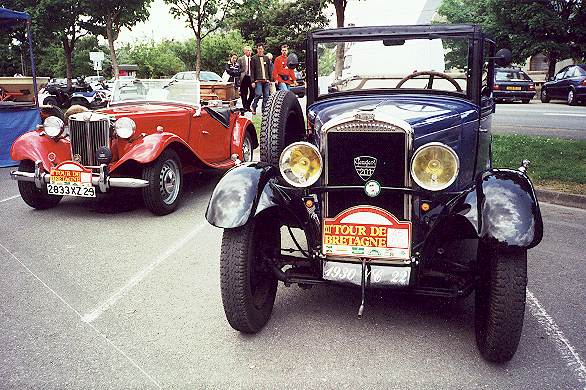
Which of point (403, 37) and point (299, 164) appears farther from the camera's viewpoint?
point (403, 37)

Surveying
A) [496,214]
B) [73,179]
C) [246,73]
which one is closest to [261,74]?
[246,73]

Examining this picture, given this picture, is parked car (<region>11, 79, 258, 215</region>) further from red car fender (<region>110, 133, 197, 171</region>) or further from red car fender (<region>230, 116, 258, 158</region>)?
red car fender (<region>230, 116, 258, 158</region>)

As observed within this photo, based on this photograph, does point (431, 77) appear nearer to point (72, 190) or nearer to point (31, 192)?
point (72, 190)

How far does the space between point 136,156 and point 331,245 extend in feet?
11.1

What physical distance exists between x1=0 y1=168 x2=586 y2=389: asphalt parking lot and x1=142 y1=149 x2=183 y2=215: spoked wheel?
985 mm

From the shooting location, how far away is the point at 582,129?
11.2 meters

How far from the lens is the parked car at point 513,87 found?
19875mm

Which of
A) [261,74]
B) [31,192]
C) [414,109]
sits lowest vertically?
[31,192]

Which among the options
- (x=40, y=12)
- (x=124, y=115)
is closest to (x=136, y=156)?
(x=124, y=115)

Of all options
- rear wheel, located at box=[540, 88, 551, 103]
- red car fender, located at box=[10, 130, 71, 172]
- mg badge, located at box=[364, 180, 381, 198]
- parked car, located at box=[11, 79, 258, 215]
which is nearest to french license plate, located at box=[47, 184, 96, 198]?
parked car, located at box=[11, 79, 258, 215]

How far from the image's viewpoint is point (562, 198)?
20.7 feet

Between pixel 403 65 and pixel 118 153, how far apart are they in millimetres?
3513

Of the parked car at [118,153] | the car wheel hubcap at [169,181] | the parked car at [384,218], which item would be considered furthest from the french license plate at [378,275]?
the car wheel hubcap at [169,181]

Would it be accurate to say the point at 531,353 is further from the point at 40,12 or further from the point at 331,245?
the point at 40,12
